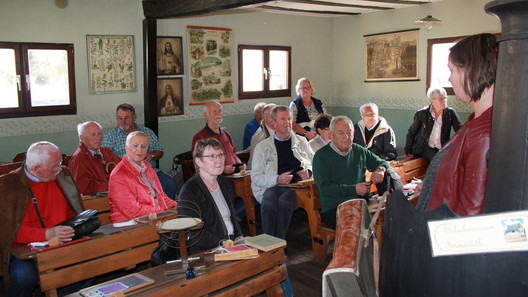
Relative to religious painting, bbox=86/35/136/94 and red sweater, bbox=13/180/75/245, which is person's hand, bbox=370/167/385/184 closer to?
red sweater, bbox=13/180/75/245

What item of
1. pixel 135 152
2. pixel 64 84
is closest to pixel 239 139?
pixel 64 84

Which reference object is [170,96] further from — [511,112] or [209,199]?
[511,112]

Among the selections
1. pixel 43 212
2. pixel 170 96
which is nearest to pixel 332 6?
pixel 170 96

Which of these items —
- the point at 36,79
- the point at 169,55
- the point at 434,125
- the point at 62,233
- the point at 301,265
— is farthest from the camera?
the point at 169,55

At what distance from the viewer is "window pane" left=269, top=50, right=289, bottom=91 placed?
9.12 meters

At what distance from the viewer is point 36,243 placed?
302 centimetres

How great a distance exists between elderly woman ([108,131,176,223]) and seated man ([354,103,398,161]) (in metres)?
3.29

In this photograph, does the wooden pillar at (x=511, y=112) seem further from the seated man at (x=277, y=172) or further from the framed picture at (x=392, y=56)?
the framed picture at (x=392, y=56)

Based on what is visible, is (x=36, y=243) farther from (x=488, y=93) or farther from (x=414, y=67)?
(x=414, y=67)

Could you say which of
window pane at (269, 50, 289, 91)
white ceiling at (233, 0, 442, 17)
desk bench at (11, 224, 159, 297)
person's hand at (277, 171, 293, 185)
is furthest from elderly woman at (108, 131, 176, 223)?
window pane at (269, 50, 289, 91)

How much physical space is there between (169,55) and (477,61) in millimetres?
6595

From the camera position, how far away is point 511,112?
41.6 inches

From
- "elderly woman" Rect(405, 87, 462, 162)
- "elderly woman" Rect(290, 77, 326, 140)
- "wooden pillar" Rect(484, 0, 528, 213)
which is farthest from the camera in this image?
"elderly woman" Rect(290, 77, 326, 140)

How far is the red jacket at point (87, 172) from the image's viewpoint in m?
4.73
